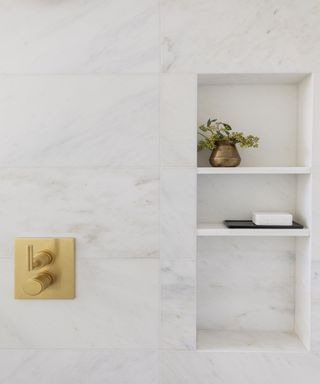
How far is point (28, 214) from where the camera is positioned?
4.02 ft

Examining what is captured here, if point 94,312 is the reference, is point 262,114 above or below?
above

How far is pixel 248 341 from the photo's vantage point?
1.28 metres

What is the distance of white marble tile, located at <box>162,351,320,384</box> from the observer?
1203mm

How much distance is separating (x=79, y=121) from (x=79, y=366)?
0.84 m

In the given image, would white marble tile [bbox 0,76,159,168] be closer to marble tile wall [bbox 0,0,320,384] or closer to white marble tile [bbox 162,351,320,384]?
marble tile wall [bbox 0,0,320,384]

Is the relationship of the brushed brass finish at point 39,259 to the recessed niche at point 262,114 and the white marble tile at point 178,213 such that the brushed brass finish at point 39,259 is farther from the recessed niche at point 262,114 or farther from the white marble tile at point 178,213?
the recessed niche at point 262,114

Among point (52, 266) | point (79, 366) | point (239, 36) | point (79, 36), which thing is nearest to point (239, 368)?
point (79, 366)

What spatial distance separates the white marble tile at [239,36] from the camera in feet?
3.86

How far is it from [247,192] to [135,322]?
24.6 inches

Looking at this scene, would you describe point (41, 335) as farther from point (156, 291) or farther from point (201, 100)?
point (201, 100)

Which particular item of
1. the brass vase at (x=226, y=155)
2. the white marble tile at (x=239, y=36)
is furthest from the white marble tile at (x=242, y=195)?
the white marble tile at (x=239, y=36)

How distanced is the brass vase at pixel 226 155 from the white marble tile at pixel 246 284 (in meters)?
0.30

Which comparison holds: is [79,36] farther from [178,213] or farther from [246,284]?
[246,284]

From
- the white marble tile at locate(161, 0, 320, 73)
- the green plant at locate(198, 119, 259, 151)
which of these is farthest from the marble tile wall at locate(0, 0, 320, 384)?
the green plant at locate(198, 119, 259, 151)
